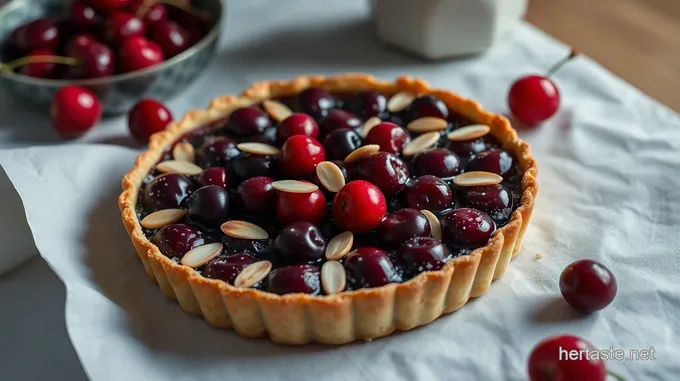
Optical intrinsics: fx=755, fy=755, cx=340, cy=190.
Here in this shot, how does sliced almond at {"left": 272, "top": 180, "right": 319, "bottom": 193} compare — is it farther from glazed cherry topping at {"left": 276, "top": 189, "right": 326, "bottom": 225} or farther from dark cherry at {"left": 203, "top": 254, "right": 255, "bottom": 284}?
dark cherry at {"left": 203, "top": 254, "right": 255, "bottom": 284}

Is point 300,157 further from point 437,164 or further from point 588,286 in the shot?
point 588,286

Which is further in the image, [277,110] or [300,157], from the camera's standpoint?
[277,110]

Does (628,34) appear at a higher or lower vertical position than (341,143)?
lower

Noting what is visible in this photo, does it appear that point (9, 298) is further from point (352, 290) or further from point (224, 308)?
point (352, 290)

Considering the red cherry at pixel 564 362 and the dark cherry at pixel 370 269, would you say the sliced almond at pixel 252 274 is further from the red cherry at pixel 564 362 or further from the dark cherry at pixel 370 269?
the red cherry at pixel 564 362

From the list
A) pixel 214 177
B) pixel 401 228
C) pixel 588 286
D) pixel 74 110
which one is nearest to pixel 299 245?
pixel 401 228

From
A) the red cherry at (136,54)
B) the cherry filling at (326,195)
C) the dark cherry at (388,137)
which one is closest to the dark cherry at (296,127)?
the cherry filling at (326,195)
